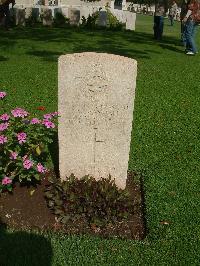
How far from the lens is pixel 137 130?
722 centimetres

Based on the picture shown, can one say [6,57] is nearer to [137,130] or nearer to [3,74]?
[3,74]

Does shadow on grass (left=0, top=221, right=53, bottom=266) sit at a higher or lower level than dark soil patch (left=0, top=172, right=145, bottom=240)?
lower

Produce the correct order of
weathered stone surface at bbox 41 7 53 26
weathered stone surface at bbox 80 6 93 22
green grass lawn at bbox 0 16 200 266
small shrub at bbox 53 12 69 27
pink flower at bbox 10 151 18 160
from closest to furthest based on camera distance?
green grass lawn at bbox 0 16 200 266 < pink flower at bbox 10 151 18 160 < small shrub at bbox 53 12 69 27 < weathered stone surface at bbox 41 7 53 26 < weathered stone surface at bbox 80 6 93 22

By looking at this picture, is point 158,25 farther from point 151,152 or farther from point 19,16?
point 151,152

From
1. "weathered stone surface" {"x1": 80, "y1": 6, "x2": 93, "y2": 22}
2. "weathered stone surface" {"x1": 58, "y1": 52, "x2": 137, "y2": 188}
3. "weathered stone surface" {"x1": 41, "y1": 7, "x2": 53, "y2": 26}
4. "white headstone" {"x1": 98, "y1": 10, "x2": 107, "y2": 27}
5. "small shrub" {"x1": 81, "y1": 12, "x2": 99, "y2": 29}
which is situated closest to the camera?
"weathered stone surface" {"x1": 58, "y1": 52, "x2": 137, "y2": 188}

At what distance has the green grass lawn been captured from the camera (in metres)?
4.17

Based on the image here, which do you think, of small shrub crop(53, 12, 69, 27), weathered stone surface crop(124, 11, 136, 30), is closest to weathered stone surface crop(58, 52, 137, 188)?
small shrub crop(53, 12, 69, 27)

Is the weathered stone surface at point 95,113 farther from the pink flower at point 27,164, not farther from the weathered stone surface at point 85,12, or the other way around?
the weathered stone surface at point 85,12

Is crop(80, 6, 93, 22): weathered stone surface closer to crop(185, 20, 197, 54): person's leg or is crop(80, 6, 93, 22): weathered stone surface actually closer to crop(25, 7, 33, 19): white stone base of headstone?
crop(25, 7, 33, 19): white stone base of headstone

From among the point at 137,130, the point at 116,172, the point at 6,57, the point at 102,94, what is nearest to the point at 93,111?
the point at 102,94

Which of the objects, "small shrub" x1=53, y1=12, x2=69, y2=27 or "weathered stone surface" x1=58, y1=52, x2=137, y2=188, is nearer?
"weathered stone surface" x1=58, y1=52, x2=137, y2=188

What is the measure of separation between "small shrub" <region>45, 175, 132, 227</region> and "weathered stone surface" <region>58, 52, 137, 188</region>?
217 mm

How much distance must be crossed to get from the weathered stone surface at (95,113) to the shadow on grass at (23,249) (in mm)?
963

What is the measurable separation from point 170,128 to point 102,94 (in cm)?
305
